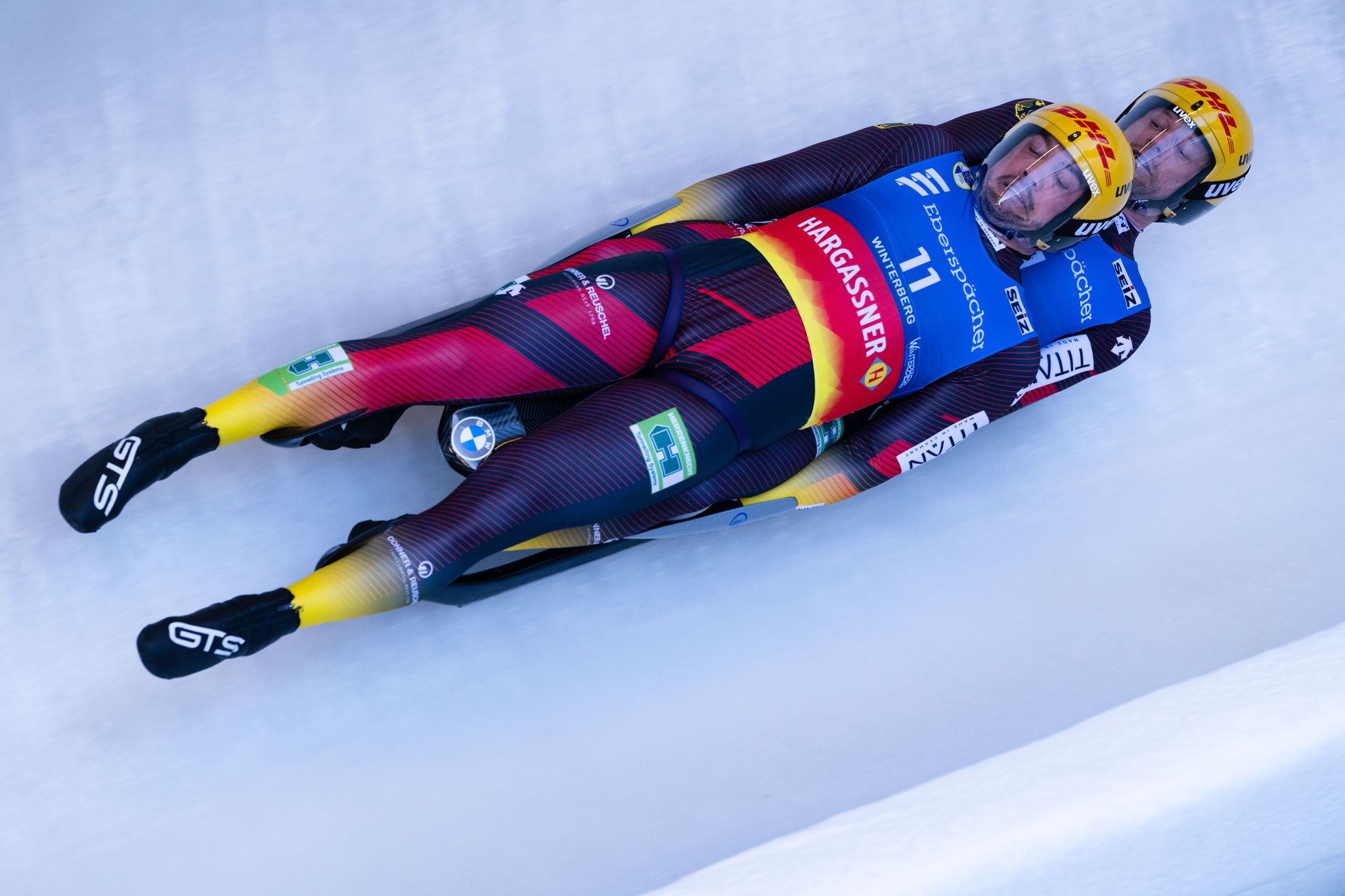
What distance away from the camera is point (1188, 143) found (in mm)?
2785

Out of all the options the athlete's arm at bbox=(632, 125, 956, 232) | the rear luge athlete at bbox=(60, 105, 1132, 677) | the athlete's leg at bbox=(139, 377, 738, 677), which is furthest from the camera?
the athlete's arm at bbox=(632, 125, 956, 232)

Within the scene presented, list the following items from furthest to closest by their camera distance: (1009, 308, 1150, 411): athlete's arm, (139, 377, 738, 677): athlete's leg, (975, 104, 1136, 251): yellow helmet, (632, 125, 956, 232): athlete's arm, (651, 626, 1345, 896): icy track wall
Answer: (1009, 308, 1150, 411): athlete's arm < (632, 125, 956, 232): athlete's arm < (975, 104, 1136, 251): yellow helmet < (139, 377, 738, 677): athlete's leg < (651, 626, 1345, 896): icy track wall

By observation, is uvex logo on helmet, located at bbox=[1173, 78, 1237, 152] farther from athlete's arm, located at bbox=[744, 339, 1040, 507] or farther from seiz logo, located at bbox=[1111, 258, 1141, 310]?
athlete's arm, located at bbox=[744, 339, 1040, 507]

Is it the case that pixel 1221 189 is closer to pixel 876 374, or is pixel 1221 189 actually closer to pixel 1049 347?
pixel 1049 347

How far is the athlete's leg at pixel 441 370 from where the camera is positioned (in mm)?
2180

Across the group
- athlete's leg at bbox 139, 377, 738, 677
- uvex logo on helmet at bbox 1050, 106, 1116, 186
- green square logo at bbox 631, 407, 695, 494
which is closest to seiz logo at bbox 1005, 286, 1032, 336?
uvex logo on helmet at bbox 1050, 106, 1116, 186

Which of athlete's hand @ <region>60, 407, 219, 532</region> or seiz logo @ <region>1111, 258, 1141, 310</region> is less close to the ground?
athlete's hand @ <region>60, 407, 219, 532</region>

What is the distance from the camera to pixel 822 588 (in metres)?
2.88

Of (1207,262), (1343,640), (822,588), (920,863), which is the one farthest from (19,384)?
(1207,262)

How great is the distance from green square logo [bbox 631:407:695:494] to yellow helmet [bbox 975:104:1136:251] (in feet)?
3.35

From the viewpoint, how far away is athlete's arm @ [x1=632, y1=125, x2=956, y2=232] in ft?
9.32

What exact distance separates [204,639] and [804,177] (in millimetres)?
1851

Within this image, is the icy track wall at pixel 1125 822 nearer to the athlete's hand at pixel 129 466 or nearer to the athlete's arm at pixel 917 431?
the athlete's arm at pixel 917 431

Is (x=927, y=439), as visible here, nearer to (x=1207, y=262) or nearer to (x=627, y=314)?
(x=627, y=314)
